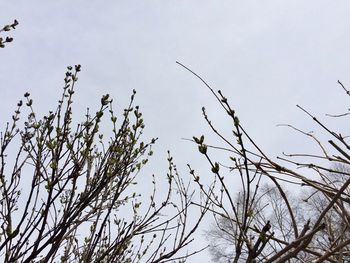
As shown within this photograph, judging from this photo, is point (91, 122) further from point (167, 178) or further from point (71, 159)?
point (167, 178)

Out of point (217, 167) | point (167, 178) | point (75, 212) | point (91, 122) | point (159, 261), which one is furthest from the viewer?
point (167, 178)

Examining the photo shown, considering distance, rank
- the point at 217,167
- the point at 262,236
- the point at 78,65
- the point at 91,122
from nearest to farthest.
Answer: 1. the point at 262,236
2. the point at 217,167
3. the point at 91,122
4. the point at 78,65

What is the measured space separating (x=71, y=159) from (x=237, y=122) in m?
1.41

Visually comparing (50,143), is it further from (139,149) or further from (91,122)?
(139,149)

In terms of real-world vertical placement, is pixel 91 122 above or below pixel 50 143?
above

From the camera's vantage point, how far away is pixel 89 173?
8.79 feet

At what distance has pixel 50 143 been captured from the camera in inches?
87.0

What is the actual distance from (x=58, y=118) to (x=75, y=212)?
2.24 feet

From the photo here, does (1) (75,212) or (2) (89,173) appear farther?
(2) (89,173)

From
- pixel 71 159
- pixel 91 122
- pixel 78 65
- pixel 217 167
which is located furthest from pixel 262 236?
pixel 78 65

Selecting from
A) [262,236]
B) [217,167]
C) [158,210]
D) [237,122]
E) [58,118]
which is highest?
[58,118]

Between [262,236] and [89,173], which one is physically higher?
[89,173]

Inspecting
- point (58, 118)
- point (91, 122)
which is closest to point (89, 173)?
point (91, 122)

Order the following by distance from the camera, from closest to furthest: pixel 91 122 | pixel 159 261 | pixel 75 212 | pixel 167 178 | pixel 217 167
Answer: pixel 217 167 < pixel 75 212 < pixel 159 261 < pixel 91 122 < pixel 167 178
